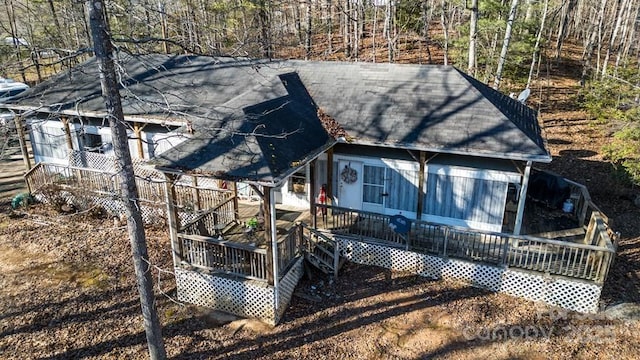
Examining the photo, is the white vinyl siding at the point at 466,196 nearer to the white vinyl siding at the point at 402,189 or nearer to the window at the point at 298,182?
the white vinyl siding at the point at 402,189

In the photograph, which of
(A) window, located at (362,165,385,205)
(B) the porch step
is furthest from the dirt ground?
(A) window, located at (362,165,385,205)

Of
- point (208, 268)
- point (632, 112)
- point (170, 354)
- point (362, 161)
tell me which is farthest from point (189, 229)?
point (632, 112)

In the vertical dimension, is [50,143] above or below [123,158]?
below

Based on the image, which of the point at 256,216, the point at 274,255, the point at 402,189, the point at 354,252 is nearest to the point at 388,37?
the point at 402,189

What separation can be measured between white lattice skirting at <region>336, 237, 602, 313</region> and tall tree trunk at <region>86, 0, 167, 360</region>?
18.8 ft

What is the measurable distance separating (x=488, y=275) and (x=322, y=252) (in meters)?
4.45

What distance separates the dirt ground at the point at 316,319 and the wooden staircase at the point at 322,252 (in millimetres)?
407

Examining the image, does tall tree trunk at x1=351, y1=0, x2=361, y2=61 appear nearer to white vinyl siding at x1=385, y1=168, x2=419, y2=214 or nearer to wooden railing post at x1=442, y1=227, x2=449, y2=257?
white vinyl siding at x1=385, y1=168, x2=419, y2=214

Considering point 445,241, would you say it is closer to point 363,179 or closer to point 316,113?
point 363,179

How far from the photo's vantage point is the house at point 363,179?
10102 millimetres

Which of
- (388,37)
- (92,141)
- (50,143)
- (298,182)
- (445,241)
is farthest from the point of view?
(388,37)

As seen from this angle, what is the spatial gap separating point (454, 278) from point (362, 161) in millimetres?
4343

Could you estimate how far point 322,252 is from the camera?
1206cm

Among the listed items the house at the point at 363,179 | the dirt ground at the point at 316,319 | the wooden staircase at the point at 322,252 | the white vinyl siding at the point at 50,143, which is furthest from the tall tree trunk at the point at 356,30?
the dirt ground at the point at 316,319
